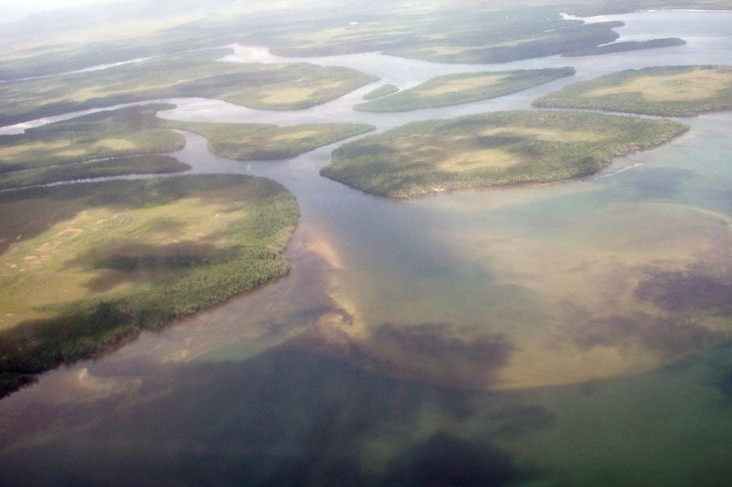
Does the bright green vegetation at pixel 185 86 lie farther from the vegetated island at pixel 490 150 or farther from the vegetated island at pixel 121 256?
the vegetated island at pixel 121 256

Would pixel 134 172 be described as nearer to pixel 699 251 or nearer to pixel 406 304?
pixel 406 304

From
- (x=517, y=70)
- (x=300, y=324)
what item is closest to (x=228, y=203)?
(x=300, y=324)

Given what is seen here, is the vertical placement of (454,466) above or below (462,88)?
below

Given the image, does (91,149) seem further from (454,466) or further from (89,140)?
(454,466)

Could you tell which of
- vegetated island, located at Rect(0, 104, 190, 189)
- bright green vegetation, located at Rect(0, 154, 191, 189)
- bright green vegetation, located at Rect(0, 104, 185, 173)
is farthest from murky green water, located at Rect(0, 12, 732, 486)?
bright green vegetation, located at Rect(0, 104, 185, 173)

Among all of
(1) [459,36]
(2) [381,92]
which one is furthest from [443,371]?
(1) [459,36]
